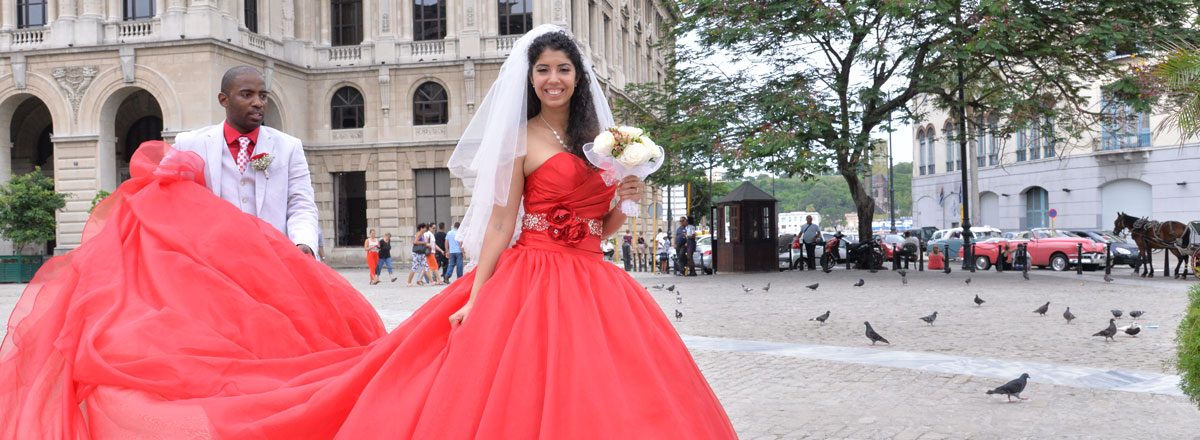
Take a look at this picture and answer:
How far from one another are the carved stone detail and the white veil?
1254 inches

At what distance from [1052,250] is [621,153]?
1044 inches

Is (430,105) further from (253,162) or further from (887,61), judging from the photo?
(253,162)

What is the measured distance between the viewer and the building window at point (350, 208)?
35500 mm

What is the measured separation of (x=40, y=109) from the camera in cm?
3631

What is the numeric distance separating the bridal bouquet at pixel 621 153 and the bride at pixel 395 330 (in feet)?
0.40

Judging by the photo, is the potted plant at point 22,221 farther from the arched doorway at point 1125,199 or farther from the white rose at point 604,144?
the arched doorway at point 1125,199

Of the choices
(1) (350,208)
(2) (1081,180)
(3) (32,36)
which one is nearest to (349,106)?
(1) (350,208)

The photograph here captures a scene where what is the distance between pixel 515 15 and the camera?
34.3 metres

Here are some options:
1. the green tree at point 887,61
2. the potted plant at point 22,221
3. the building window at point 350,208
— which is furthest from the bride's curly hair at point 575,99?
the building window at point 350,208

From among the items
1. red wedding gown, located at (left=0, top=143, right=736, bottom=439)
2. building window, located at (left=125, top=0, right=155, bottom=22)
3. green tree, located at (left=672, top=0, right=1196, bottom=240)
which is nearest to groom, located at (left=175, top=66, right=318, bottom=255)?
red wedding gown, located at (left=0, top=143, right=736, bottom=439)

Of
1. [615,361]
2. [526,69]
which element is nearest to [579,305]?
[615,361]

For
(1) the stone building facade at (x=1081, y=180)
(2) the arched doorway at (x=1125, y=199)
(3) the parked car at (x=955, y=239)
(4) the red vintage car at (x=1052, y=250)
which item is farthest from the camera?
(2) the arched doorway at (x=1125, y=199)

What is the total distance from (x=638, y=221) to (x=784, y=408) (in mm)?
34893

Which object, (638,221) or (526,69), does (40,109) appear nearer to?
(638,221)
